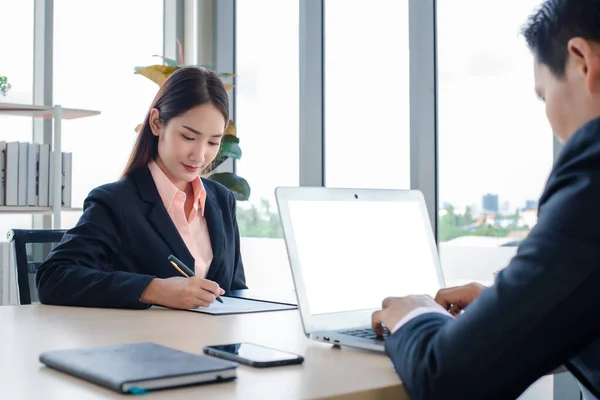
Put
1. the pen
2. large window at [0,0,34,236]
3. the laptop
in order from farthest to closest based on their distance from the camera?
large window at [0,0,34,236] < the pen < the laptop

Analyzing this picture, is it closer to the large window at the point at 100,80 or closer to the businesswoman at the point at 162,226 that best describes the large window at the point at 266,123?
the large window at the point at 100,80

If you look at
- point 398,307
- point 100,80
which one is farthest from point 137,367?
point 100,80

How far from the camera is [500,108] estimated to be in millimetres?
2762

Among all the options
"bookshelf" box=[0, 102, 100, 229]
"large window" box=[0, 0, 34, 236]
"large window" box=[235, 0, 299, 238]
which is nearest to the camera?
"bookshelf" box=[0, 102, 100, 229]

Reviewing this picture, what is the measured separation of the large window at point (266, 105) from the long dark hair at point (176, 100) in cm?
174

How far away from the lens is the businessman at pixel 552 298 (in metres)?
0.80

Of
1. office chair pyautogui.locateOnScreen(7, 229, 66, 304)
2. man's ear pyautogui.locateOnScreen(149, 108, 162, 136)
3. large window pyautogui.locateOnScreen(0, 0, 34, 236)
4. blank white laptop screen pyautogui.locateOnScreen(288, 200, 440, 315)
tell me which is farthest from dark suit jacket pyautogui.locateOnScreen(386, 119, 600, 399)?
large window pyautogui.locateOnScreen(0, 0, 34, 236)

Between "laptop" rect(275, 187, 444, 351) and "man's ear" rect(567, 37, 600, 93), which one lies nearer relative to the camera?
"man's ear" rect(567, 37, 600, 93)

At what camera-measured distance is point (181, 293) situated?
1564mm

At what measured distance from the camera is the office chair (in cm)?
203

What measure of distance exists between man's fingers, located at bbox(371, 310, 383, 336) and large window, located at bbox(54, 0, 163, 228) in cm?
300

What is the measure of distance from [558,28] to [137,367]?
2.25 feet

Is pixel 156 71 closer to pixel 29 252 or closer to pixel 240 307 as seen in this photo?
pixel 29 252

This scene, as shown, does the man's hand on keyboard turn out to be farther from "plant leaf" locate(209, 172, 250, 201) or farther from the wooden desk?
"plant leaf" locate(209, 172, 250, 201)
